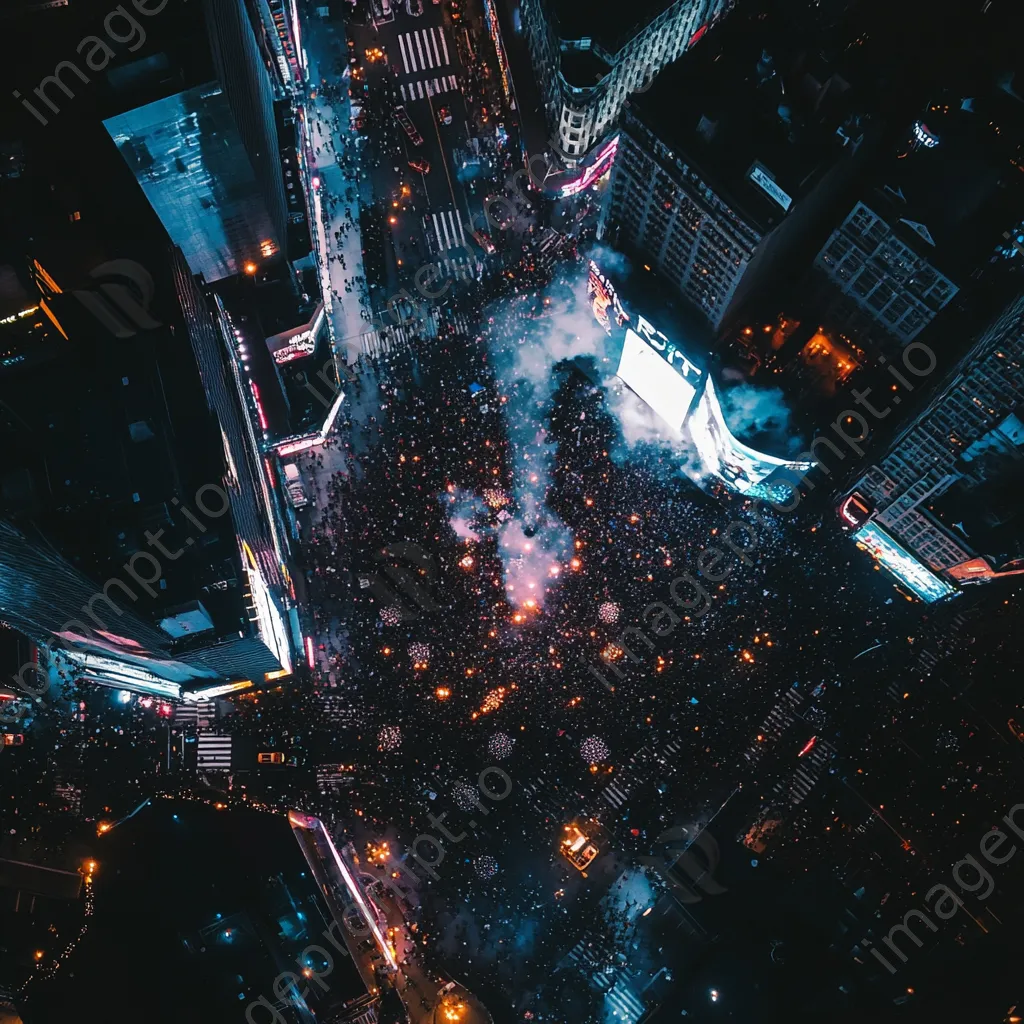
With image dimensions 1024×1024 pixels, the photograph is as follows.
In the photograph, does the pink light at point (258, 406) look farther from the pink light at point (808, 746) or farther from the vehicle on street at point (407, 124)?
the pink light at point (808, 746)

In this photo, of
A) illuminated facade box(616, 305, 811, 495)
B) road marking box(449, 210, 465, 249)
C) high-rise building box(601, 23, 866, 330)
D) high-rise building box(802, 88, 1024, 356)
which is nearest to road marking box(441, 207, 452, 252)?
road marking box(449, 210, 465, 249)

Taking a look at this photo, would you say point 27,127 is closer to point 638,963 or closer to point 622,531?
point 622,531

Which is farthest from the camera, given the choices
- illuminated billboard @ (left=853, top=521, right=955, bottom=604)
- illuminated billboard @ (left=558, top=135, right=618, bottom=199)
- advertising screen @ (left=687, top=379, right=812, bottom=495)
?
illuminated billboard @ (left=558, top=135, right=618, bottom=199)

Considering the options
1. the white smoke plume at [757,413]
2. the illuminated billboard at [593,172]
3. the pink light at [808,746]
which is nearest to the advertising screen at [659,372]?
the white smoke plume at [757,413]

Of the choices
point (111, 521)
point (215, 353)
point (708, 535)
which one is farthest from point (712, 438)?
point (111, 521)

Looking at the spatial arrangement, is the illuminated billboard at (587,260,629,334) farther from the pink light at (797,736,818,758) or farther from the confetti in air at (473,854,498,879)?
the confetti in air at (473,854,498,879)

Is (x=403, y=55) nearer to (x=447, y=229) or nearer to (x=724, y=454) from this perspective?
(x=447, y=229)
